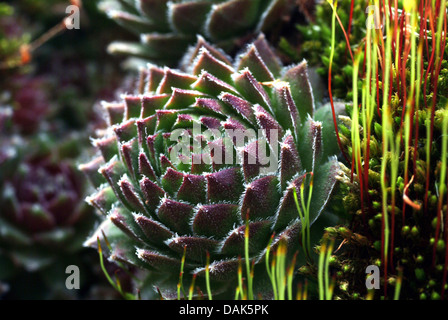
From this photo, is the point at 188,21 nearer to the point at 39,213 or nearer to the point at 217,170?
the point at 217,170

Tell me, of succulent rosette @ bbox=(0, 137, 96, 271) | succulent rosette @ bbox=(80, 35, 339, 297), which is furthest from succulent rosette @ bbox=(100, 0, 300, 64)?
succulent rosette @ bbox=(0, 137, 96, 271)

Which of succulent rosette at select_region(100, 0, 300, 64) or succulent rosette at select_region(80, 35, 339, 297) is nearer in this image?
succulent rosette at select_region(80, 35, 339, 297)

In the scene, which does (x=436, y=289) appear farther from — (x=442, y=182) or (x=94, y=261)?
(x=94, y=261)

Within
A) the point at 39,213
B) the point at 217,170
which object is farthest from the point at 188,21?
the point at 39,213

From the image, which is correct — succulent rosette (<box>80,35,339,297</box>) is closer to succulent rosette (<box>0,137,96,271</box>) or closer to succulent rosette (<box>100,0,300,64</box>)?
succulent rosette (<box>100,0,300,64</box>)

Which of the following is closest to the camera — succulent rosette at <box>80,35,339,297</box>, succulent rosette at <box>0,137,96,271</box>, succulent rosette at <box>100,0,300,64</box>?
succulent rosette at <box>80,35,339,297</box>
